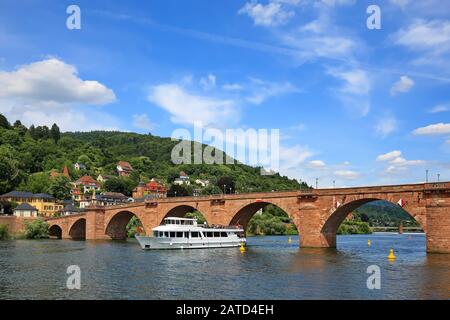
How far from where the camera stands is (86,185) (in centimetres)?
17512

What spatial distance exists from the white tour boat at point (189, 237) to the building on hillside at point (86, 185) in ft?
332

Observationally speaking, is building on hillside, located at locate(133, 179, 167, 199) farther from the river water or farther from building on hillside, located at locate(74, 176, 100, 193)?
the river water

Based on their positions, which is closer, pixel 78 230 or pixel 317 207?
pixel 317 207

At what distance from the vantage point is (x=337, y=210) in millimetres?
64500

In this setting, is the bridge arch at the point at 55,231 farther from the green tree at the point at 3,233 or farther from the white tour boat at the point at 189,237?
the white tour boat at the point at 189,237

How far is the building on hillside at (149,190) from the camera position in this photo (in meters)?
174

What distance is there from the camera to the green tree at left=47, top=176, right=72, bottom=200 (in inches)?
5694

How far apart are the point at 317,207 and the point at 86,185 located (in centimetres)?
12536

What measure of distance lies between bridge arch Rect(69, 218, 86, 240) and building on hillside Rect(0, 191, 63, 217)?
17120 mm

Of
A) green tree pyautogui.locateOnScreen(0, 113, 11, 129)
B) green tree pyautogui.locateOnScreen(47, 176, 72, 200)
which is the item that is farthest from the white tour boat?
green tree pyautogui.locateOnScreen(0, 113, 11, 129)

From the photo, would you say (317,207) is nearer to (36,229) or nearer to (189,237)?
(189,237)

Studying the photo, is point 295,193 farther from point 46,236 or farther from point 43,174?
point 43,174

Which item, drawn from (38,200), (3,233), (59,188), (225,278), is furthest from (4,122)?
(225,278)

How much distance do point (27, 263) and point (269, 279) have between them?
2671 centimetres
